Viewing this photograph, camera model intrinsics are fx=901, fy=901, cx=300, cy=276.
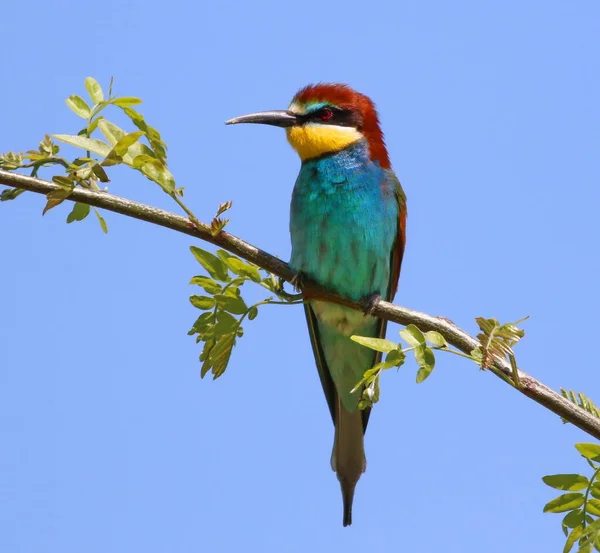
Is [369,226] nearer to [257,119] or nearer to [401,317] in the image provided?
[257,119]

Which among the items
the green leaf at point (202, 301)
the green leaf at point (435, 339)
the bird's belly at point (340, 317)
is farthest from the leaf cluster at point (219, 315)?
the bird's belly at point (340, 317)

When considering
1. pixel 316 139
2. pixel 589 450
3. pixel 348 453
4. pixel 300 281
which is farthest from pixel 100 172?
pixel 348 453

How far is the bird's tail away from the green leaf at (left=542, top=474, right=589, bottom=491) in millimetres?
1742

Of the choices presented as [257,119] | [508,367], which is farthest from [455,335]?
[257,119]

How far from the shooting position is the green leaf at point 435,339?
5.95ft

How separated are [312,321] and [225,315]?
190 centimetres

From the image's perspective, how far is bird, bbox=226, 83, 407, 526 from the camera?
12.2 feet

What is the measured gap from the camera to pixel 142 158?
196 centimetres

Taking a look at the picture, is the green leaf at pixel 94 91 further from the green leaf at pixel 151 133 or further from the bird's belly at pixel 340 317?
the bird's belly at pixel 340 317

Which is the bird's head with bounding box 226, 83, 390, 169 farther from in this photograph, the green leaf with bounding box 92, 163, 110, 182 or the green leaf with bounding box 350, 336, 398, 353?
the green leaf with bounding box 350, 336, 398, 353

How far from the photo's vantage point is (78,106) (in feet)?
6.44

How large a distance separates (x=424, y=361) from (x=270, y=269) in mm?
548

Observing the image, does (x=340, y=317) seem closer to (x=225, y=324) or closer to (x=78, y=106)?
(x=225, y=324)

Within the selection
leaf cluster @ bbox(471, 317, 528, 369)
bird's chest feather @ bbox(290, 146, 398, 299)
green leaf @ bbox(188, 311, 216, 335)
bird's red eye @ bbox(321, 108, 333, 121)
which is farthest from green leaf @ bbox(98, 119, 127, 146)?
bird's red eye @ bbox(321, 108, 333, 121)
